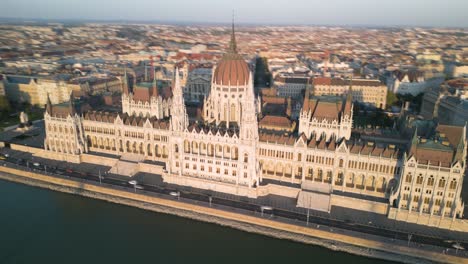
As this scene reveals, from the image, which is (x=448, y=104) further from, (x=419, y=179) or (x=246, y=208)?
(x=246, y=208)

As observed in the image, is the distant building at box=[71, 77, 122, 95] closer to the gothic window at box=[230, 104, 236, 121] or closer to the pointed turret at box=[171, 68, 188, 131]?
the pointed turret at box=[171, 68, 188, 131]

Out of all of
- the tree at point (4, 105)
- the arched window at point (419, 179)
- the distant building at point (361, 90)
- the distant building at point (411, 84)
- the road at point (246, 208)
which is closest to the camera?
the road at point (246, 208)

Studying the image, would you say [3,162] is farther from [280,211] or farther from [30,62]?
[30,62]

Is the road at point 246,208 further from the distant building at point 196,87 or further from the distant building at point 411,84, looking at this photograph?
the distant building at point 411,84

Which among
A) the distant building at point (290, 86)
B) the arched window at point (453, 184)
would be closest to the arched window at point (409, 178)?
the arched window at point (453, 184)

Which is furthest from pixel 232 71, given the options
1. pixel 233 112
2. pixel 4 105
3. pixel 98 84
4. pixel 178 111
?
pixel 4 105
